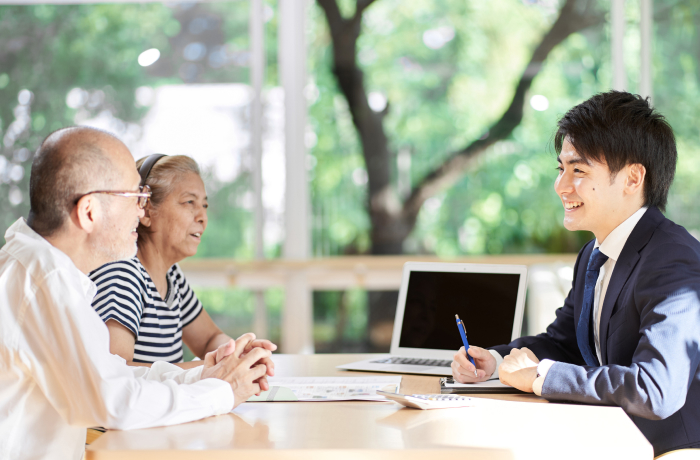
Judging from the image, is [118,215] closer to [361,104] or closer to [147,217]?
[147,217]

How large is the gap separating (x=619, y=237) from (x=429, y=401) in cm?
68

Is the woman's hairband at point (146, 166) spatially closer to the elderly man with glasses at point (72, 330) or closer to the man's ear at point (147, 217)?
the man's ear at point (147, 217)

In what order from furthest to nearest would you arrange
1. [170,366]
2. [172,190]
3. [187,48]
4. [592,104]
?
[187,48]
[172,190]
[592,104]
[170,366]

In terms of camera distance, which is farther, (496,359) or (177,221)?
(177,221)

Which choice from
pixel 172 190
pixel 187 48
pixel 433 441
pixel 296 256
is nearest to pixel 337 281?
pixel 296 256

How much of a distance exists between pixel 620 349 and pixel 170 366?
106 cm

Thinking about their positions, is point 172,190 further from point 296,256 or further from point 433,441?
point 296,256

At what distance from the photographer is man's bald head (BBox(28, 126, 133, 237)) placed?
1282 mm

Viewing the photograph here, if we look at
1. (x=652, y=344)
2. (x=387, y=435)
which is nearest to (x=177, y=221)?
(x=387, y=435)

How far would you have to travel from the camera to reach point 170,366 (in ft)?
5.16

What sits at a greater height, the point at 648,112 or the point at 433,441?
the point at 648,112

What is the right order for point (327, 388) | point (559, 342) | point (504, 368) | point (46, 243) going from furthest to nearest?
1. point (559, 342)
2. point (327, 388)
3. point (504, 368)
4. point (46, 243)

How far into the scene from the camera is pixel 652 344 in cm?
134

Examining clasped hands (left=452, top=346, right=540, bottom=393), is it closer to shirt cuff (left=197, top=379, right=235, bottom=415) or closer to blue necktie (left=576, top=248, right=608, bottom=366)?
blue necktie (left=576, top=248, right=608, bottom=366)
